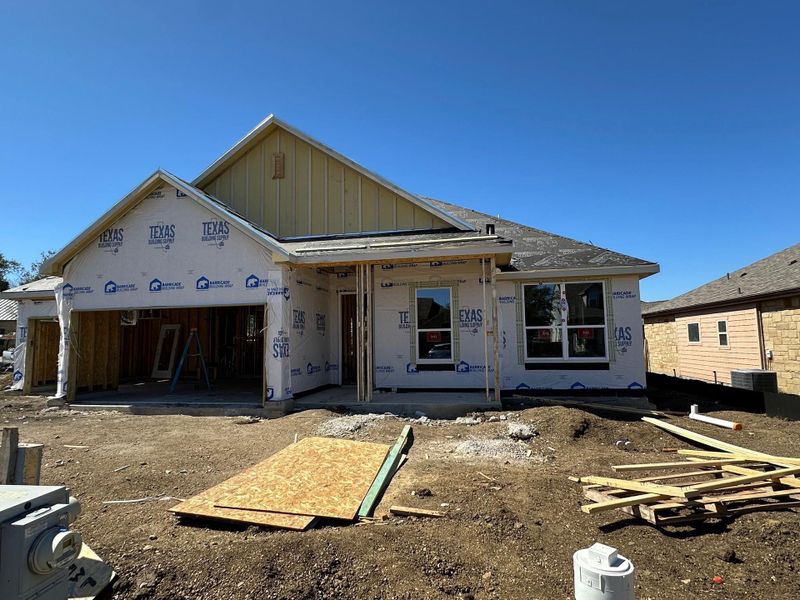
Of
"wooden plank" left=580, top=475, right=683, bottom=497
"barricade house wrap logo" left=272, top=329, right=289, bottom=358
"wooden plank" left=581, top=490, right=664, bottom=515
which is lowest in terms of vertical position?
"wooden plank" left=581, top=490, right=664, bottom=515

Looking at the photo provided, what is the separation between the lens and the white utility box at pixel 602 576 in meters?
2.10

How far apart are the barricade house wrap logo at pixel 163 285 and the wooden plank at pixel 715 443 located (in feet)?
34.9

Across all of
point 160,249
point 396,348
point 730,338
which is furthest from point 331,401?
point 730,338

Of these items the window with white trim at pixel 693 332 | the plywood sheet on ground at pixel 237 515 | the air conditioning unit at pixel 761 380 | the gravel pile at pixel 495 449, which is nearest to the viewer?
the plywood sheet on ground at pixel 237 515

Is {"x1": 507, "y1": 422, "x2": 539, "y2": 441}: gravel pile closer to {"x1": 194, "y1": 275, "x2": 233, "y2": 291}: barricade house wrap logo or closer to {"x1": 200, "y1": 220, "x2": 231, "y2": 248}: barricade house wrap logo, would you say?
{"x1": 194, "y1": 275, "x2": 233, "y2": 291}: barricade house wrap logo

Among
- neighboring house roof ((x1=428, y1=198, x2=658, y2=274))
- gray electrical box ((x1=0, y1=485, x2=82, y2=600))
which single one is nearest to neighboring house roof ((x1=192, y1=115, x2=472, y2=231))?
neighboring house roof ((x1=428, y1=198, x2=658, y2=274))

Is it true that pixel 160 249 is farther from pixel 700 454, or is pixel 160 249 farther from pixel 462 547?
pixel 700 454

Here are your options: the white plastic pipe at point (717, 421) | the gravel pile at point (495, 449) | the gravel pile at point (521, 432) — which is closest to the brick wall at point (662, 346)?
the white plastic pipe at point (717, 421)

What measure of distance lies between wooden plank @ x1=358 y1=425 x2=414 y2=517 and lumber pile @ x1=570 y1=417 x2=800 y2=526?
81.4 inches

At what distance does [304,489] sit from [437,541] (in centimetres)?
170

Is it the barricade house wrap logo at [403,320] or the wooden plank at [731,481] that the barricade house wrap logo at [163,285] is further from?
the wooden plank at [731,481]

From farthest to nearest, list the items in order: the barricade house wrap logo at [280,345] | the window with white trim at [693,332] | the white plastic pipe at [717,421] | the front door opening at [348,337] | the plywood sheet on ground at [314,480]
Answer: the window with white trim at [693,332], the front door opening at [348,337], the barricade house wrap logo at [280,345], the white plastic pipe at [717,421], the plywood sheet on ground at [314,480]

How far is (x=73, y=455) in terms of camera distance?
22.8 feet

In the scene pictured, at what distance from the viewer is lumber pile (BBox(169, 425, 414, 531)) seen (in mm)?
4258
